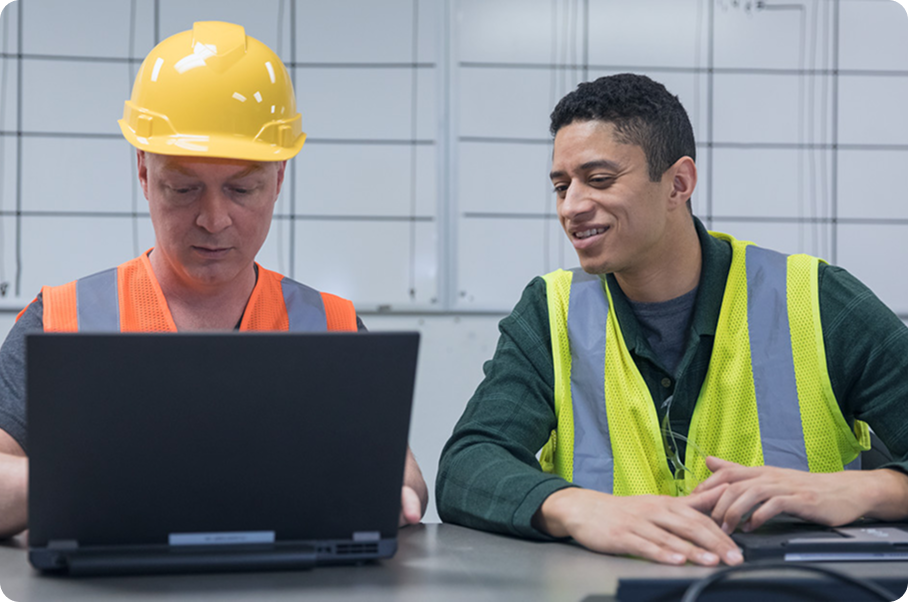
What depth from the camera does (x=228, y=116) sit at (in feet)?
4.03

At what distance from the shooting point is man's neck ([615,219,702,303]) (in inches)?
59.7

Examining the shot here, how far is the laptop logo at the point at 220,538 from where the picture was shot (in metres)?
0.82

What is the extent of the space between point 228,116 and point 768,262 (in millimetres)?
1031

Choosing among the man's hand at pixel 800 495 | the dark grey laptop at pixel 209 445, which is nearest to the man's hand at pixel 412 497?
the dark grey laptop at pixel 209 445

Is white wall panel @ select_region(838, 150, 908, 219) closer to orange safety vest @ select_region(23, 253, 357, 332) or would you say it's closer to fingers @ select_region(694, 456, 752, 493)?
fingers @ select_region(694, 456, 752, 493)

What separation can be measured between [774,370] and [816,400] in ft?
0.29

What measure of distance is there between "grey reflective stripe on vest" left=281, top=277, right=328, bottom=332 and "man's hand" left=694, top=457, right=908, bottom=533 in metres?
0.74

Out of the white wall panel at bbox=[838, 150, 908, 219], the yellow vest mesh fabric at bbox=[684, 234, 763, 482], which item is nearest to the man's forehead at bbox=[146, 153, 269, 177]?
the yellow vest mesh fabric at bbox=[684, 234, 763, 482]

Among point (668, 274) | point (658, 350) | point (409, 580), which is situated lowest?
point (409, 580)

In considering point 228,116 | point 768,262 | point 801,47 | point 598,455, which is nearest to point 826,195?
point 801,47

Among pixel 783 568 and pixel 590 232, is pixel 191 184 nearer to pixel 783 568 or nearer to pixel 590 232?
pixel 590 232

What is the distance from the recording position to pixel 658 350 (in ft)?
4.89

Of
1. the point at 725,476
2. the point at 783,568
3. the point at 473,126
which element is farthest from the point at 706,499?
the point at 473,126

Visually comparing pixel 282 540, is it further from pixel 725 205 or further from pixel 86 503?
pixel 725 205
